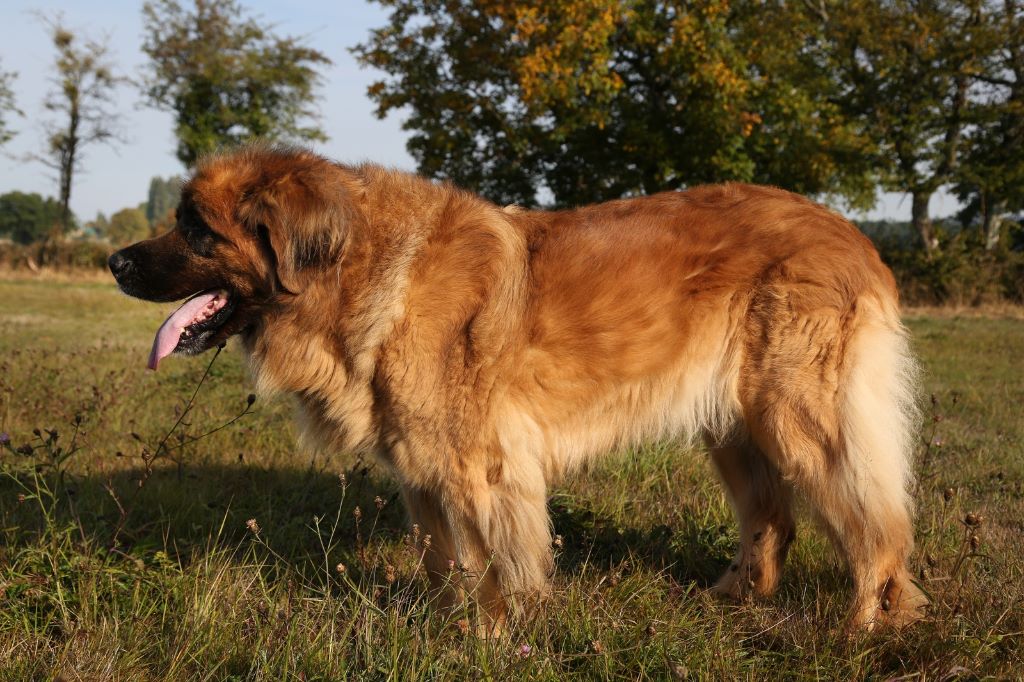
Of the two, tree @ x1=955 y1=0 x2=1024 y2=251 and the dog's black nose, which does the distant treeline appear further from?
the dog's black nose

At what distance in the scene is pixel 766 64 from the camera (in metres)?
19.0

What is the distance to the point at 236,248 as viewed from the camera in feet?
9.82

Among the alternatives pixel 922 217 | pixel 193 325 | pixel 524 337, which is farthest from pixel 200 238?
pixel 922 217

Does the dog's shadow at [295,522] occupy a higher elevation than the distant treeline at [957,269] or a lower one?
lower

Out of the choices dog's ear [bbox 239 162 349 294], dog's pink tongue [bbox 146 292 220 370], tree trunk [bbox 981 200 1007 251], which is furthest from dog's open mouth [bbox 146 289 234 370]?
tree trunk [bbox 981 200 1007 251]

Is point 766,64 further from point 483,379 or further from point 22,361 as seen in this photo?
point 483,379

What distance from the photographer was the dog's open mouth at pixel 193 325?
3.04 m

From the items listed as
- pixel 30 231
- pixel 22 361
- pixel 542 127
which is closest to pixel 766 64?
pixel 542 127

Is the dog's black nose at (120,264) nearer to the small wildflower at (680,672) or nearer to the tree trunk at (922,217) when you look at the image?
the small wildflower at (680,672)

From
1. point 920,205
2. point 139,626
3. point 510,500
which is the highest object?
point 920,205

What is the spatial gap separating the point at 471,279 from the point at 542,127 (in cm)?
1808

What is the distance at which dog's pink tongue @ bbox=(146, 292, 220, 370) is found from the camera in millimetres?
3029

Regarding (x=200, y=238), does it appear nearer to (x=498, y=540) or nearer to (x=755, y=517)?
(x=498, y=540)

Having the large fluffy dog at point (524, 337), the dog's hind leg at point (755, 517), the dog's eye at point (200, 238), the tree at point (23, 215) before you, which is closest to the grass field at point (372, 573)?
the dog's hind leg at point (755, 517)
